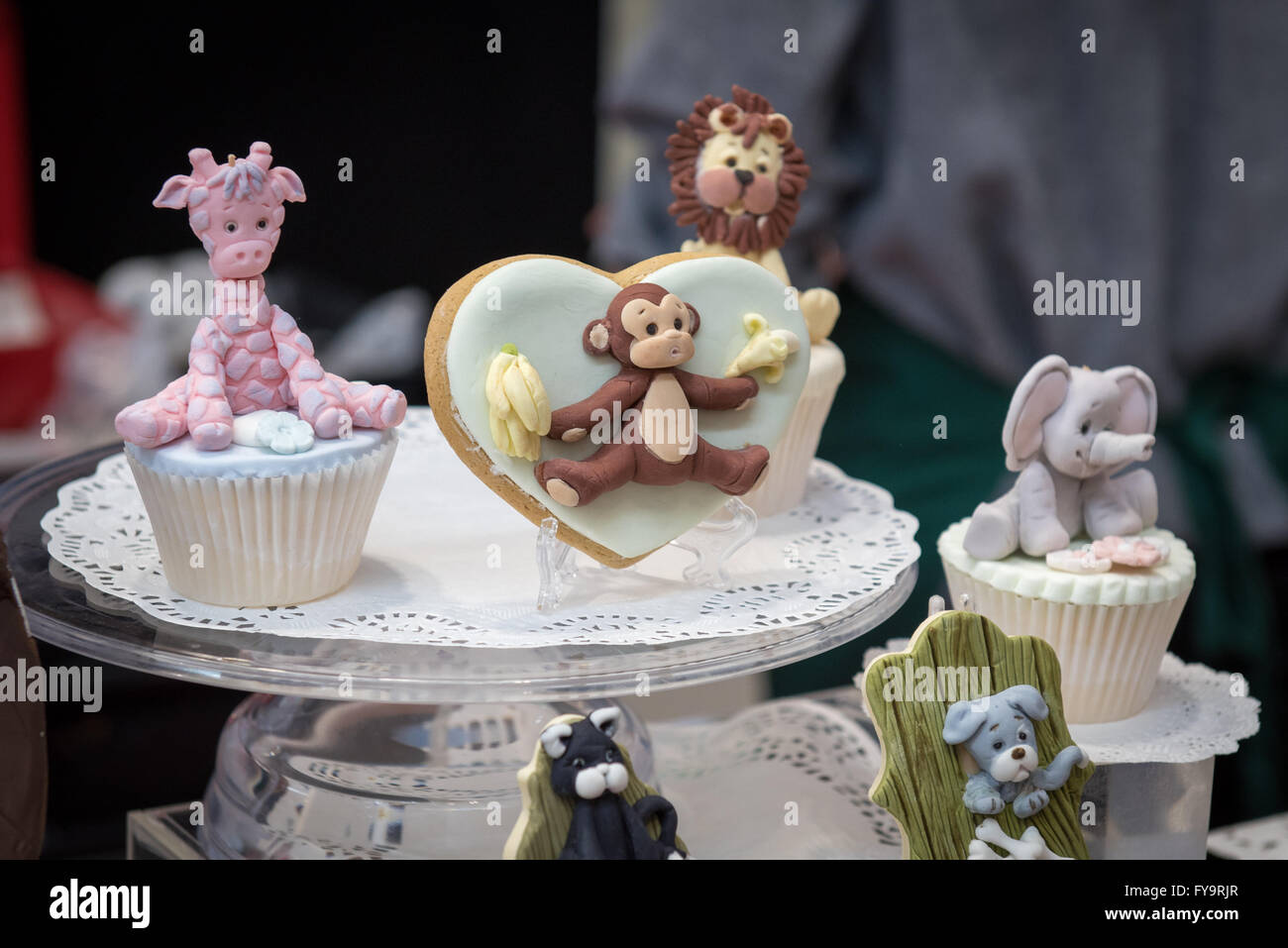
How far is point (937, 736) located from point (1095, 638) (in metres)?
0.38

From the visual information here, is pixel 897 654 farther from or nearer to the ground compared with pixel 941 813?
farther from the ground

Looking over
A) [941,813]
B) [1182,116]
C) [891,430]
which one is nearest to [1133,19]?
[1182,116]

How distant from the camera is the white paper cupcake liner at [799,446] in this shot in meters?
2.17

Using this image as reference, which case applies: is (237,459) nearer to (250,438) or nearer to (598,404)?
(250,438)

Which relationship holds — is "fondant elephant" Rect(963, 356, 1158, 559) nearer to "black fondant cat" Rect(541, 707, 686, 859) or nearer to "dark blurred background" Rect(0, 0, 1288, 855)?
"black fondant cat" Rect(541, 707, 686, 859)

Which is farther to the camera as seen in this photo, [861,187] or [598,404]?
[861,187]

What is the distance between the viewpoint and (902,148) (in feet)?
9.99

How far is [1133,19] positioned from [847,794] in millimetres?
1862

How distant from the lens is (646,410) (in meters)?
1.76

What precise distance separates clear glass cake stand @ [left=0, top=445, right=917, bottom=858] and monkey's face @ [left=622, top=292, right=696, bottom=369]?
339 mm

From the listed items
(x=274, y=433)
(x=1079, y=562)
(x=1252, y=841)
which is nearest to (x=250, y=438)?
(x=274, y=433)

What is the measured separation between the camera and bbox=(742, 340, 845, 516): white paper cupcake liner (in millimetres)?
2168

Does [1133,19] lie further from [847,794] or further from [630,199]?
[847,794]

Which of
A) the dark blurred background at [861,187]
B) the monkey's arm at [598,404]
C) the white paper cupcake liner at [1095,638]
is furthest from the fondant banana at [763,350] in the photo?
the dark blurred background at [861,187]
